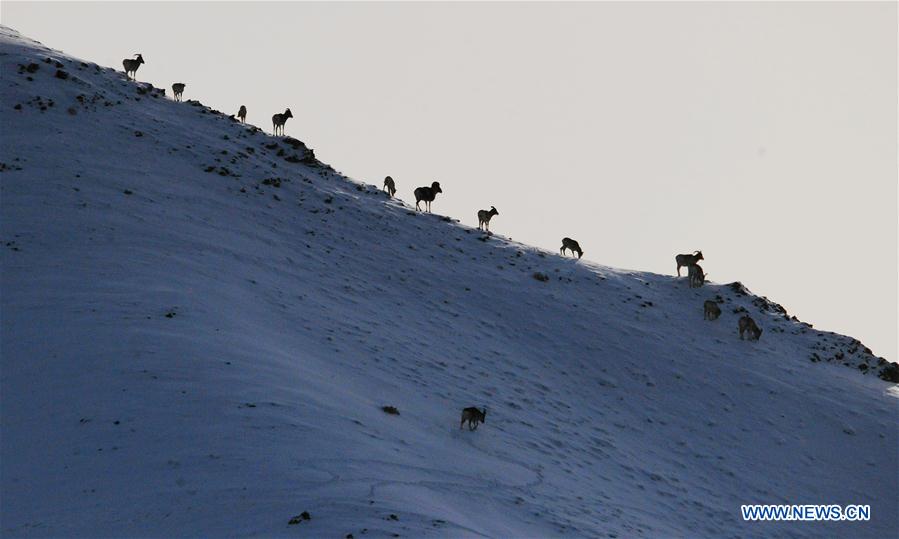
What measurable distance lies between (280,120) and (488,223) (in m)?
11.0

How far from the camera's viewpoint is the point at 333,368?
25.9 meters

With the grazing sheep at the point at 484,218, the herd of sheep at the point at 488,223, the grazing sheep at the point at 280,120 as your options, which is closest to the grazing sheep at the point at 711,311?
the herd of sheep at the point at 488,223

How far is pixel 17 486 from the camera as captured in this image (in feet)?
59.1

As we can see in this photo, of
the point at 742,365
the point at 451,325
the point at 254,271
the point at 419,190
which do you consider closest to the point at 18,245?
the point at 254,271

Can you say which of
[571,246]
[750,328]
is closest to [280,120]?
[571,246]

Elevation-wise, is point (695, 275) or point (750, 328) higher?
point (695, 275)

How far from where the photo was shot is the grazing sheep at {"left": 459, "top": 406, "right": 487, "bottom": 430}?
2567 cm

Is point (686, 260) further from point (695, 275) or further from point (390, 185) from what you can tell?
point (390, 185)

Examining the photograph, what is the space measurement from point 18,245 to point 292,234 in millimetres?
10801

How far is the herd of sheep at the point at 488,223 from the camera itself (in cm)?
3938

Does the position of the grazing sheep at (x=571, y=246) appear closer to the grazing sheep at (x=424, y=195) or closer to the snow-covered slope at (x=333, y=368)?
the snow-covered slope at (x=333, y=368)

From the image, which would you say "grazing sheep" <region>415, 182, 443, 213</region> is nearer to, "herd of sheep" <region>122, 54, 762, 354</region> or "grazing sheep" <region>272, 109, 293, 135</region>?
"herd of sheep" <region>122, 54, 762, 354</region>

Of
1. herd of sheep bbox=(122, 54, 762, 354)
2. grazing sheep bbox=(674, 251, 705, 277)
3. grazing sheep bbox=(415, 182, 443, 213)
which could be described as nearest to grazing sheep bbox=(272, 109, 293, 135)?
herd of sheep bbox=(122, 54, 762, 354)

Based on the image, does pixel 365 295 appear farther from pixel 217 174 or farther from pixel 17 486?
pixel 17 486
